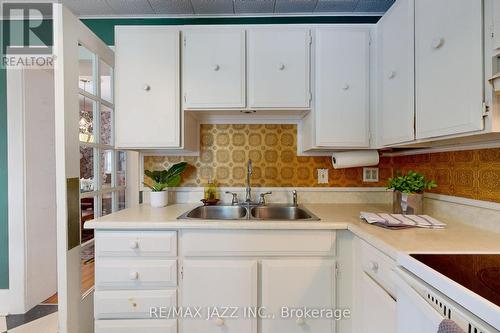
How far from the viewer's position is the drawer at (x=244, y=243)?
1425 millimetres

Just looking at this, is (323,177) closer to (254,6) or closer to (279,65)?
(279,65)

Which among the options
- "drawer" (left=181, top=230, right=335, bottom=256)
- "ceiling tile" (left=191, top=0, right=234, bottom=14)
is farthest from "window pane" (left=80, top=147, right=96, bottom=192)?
"ceiling tile" (left=191, top=0, right=234, bottom=14)

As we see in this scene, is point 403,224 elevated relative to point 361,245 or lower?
elevated

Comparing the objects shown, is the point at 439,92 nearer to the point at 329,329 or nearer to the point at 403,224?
the point at 403,224

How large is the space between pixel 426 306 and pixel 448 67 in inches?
37.1

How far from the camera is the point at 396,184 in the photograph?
4.94ft

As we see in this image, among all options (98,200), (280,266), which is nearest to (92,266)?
(98,200)

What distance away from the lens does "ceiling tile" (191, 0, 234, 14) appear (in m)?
1.97

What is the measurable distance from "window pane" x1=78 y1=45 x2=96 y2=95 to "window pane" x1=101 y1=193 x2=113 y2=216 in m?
0.73

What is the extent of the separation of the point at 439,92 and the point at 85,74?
6.74 feet

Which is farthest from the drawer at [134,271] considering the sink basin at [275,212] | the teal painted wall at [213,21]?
the teal painted wall at [213,21]

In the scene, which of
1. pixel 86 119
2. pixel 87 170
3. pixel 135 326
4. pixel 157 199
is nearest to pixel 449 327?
pixel 135 326

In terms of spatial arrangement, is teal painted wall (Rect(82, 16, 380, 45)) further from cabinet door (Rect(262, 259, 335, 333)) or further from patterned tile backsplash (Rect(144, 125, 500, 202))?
cabinet door (Rect(262, 259, 335, 333))

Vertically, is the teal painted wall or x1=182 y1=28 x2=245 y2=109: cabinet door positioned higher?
the teal painted wall
